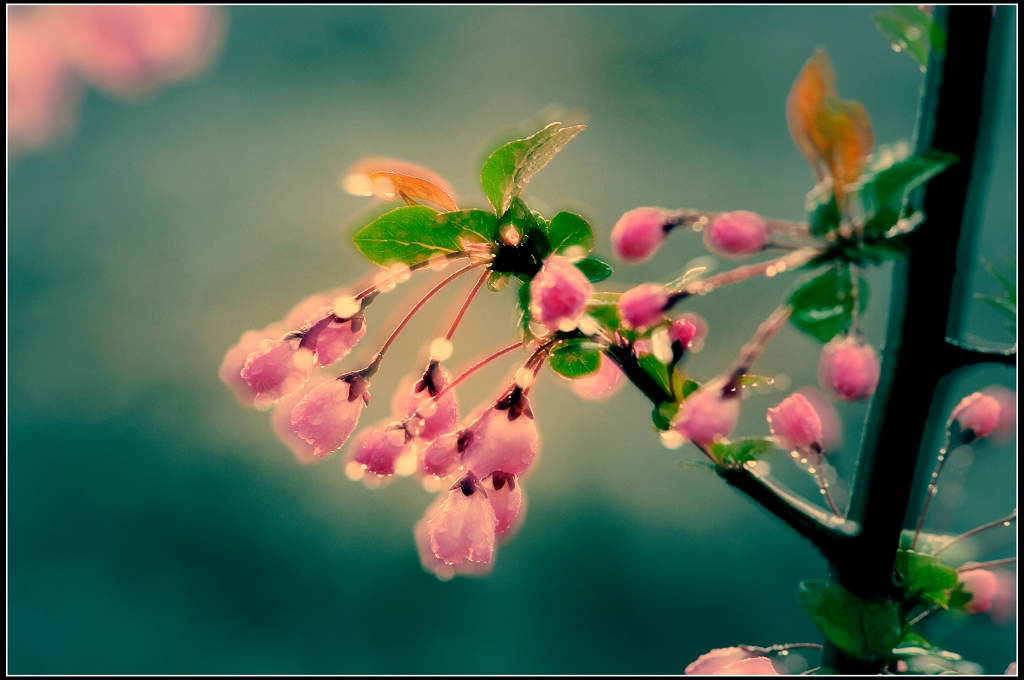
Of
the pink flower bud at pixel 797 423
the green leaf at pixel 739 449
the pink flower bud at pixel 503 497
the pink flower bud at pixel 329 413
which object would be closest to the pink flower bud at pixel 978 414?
the pink flower bud at pixel 797 423

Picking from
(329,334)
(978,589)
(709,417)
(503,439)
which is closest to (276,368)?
(329,334)

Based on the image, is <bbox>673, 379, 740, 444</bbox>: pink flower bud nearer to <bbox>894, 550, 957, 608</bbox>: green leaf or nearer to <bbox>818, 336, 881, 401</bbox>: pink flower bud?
<bbox>818, 336, 881, 401</bbox>: pink flower bud

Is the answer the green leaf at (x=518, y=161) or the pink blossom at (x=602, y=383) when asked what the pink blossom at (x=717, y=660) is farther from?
the green leaf at (x=518, y=161)

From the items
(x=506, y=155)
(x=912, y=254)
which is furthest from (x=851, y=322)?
(x=506, y=155)

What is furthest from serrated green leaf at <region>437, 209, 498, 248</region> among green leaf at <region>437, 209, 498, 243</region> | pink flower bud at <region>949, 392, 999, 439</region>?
pink flower bud at <region>949, 392, 999, 439</region>

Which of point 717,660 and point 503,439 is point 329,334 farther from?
point 717,660

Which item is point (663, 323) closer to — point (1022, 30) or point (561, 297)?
point (561, 297)
